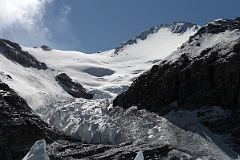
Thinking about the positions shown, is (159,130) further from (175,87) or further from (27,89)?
(27,89)

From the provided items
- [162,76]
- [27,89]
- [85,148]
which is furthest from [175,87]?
[27,89]

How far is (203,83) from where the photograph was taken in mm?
80375

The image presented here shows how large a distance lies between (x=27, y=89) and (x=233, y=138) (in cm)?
5622

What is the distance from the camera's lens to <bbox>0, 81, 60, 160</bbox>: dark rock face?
68438 mm

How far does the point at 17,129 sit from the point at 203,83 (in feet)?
88.1

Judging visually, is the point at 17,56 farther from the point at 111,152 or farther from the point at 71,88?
the point at 111,152

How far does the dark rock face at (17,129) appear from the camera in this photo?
68438 millimetres

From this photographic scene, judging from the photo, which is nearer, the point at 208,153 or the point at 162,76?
the point at 208,153

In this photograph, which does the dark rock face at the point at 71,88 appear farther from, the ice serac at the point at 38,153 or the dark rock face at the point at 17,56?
the ice serac at the point at 38,153

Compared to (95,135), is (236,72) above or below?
above

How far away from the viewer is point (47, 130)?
75.5 meters

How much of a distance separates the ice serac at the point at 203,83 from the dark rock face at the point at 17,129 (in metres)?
17.2

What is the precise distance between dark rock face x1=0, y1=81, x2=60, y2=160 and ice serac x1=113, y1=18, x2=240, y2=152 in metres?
17.2

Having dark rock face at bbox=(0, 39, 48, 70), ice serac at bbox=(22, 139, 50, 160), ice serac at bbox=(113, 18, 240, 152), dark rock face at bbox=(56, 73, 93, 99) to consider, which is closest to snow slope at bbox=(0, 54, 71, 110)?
dark rock face at bbox=(56, 73, 93, 99)
